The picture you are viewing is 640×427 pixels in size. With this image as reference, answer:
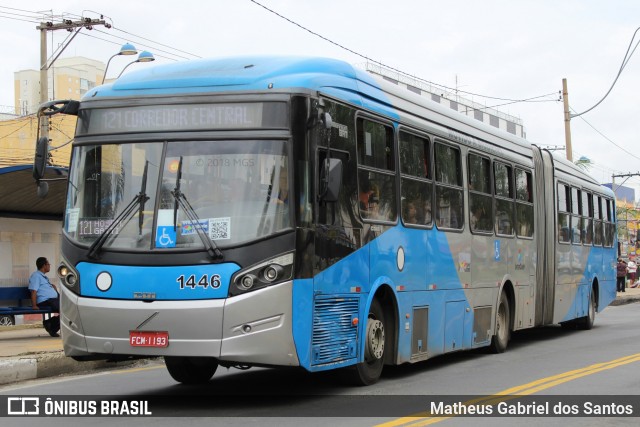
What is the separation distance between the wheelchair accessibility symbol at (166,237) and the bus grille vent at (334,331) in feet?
4.83

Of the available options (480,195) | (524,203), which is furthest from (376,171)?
(524,203)

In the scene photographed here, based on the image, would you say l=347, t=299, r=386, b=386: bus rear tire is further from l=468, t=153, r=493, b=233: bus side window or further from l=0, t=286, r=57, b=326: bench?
l=0, t=286, r=57, b=326: bench

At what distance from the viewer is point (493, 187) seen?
15.0m

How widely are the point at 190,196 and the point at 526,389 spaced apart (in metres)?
4.33

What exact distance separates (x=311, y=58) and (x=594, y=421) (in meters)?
4.45

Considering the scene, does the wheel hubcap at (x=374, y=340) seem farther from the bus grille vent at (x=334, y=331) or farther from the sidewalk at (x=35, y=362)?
the sidewalk at (x=35, y=362)

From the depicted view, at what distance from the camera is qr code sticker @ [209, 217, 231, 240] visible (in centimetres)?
877

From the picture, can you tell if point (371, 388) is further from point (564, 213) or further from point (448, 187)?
point (564, 213)

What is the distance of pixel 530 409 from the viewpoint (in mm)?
9164

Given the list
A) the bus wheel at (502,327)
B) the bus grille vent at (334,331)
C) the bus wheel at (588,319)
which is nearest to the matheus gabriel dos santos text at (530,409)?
the bus grille vent at (334,331)

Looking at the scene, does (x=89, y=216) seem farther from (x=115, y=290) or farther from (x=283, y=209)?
(x=283, y=209)

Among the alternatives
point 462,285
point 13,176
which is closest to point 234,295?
point 462,285

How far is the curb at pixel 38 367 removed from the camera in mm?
11956

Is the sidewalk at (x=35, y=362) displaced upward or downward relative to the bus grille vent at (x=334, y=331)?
downward
